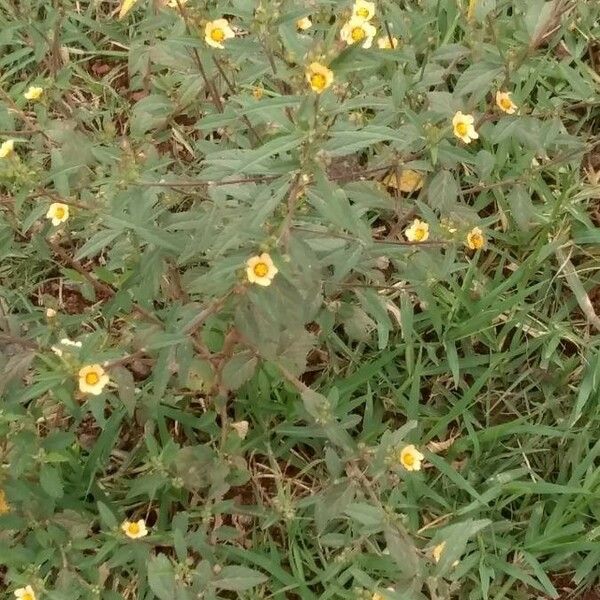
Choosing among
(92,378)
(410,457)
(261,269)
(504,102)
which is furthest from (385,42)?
(92,378)

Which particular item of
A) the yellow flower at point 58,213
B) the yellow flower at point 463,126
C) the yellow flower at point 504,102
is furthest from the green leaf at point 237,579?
the yellow flower at point 504,102

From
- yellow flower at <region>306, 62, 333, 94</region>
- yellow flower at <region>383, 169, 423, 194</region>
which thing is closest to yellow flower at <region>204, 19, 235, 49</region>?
yellow flower at <region>306, 62, 333, 94</region>

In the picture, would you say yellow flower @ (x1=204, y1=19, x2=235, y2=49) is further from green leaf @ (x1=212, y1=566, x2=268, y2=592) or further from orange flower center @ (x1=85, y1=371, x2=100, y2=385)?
green leaf @ (x1=212, y1=566, x2=268, y2=592)

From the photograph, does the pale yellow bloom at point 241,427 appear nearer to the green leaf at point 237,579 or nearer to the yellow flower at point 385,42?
the green leaf at point 237,579

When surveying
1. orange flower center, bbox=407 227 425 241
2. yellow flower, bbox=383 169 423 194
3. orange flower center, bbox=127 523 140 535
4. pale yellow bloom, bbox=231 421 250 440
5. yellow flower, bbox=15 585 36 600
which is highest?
orange flower center, bbox=407 227 425 241

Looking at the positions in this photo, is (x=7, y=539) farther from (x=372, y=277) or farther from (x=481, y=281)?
(x=481, y=281)

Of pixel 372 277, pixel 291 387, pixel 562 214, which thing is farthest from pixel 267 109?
pixel 562 214
